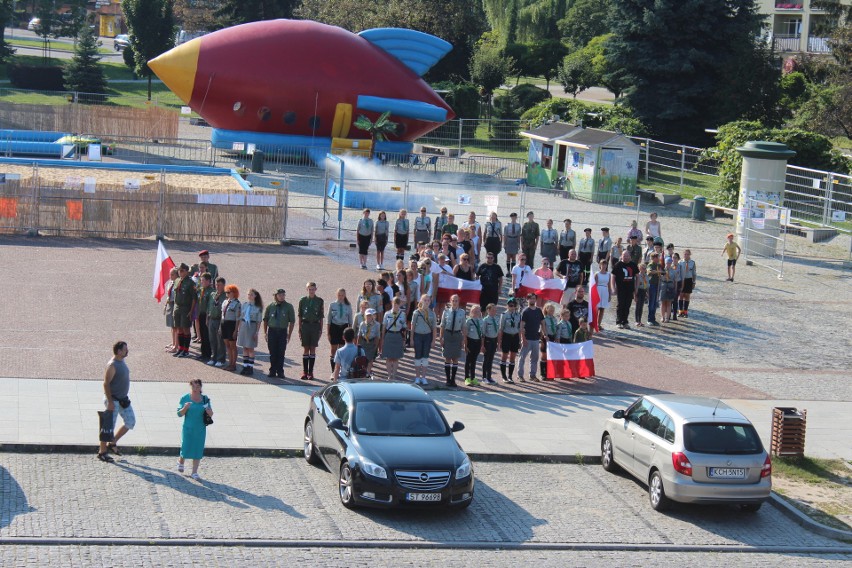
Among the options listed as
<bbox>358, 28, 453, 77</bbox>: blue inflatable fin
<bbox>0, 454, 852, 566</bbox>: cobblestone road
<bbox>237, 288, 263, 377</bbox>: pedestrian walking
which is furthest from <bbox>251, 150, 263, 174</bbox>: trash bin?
<bbox>0, 454, 852, 566</bbox>: cobblestone road

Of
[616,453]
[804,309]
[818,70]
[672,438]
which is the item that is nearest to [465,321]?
[616,453]

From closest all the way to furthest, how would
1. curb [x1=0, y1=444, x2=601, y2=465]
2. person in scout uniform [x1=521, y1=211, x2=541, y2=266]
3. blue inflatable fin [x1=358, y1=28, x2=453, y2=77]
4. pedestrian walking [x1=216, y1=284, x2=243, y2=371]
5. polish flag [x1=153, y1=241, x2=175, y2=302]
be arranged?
curb [x1=0, y1=444, x2=601, y2=465], pedestrian walking [x1=216, y1=284, x2=243, y2=371], polish flag [x1=153, y1=241, x2=175, y2=302], person in scout uniform [x1=521, y1=211, x2=541, y2=266], blue inflatable fin [x1=358, y1=28, x2=453, y2=77]

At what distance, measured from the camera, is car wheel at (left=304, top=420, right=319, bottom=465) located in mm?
14945

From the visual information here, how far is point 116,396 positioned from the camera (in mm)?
14430

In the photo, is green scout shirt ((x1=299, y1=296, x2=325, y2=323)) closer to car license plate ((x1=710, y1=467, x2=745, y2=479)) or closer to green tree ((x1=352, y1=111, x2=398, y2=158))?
car license plate ((x1=710, y1=467, x2=745, y2=479))

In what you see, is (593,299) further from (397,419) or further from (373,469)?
(373,469)

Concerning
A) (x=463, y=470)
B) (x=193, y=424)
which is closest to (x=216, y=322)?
(x=193, y=424)

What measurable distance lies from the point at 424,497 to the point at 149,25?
5532cm

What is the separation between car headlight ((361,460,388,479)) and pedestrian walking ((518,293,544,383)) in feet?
22.4

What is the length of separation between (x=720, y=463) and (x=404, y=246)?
14.5 m

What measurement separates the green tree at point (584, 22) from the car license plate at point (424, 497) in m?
67.3

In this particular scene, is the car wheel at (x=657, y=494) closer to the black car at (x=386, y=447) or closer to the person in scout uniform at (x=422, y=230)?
the black car at (x=386, y=447)

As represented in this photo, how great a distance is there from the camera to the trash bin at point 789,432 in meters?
16.4

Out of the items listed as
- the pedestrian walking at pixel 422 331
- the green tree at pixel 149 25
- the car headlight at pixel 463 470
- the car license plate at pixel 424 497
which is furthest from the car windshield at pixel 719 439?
the green tree at pixel 149 25
